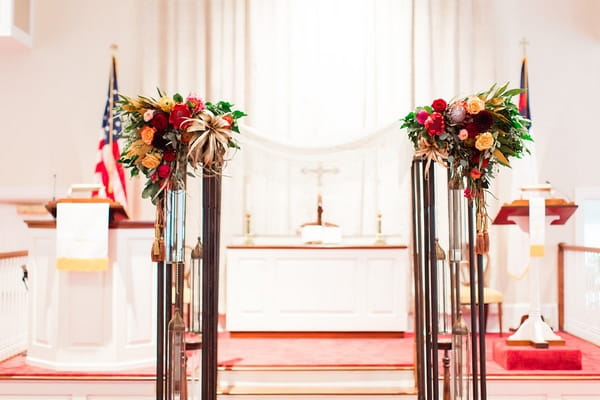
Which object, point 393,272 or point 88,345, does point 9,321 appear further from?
point 393,272

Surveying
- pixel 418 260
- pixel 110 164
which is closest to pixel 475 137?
pixel 418 260

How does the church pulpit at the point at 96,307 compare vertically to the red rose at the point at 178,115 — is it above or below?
below

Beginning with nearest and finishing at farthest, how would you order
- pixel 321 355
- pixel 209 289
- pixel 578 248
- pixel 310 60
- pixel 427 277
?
pixel 209 289, pixel 427 277, pixel 321 355, pixel 578 248, pixel 310 60

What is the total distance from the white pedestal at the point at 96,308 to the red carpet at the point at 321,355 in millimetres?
141

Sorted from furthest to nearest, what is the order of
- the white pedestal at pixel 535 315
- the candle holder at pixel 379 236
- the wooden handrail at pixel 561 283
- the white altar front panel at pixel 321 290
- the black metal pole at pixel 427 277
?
the wooden handrail at pixel 561 283 → the candle holder at pixel 379 236 → the white altar front panel at pixel 321 290 → the white pedestal at pixel 535 315 → the black metal pole at pixel 427 277

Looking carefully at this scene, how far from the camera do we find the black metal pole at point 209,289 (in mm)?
3797

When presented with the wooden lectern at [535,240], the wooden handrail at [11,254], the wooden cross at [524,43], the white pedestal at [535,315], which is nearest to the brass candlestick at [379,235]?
the wooden lectern at [535,240]

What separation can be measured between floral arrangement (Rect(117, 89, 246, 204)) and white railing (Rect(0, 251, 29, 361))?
3.07 metres

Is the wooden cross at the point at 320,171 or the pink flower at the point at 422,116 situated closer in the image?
the pink flower at the point at 422,116

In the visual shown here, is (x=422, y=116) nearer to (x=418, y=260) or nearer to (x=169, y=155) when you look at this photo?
(x=418, y=260)

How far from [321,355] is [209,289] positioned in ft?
7.65

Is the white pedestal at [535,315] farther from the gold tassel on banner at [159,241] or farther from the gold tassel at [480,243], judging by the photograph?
the gold tassel on banner at [159,241]

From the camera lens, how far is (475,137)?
362cm

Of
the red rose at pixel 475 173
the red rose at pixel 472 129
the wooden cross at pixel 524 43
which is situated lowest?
the red rose at pixel 475 173
